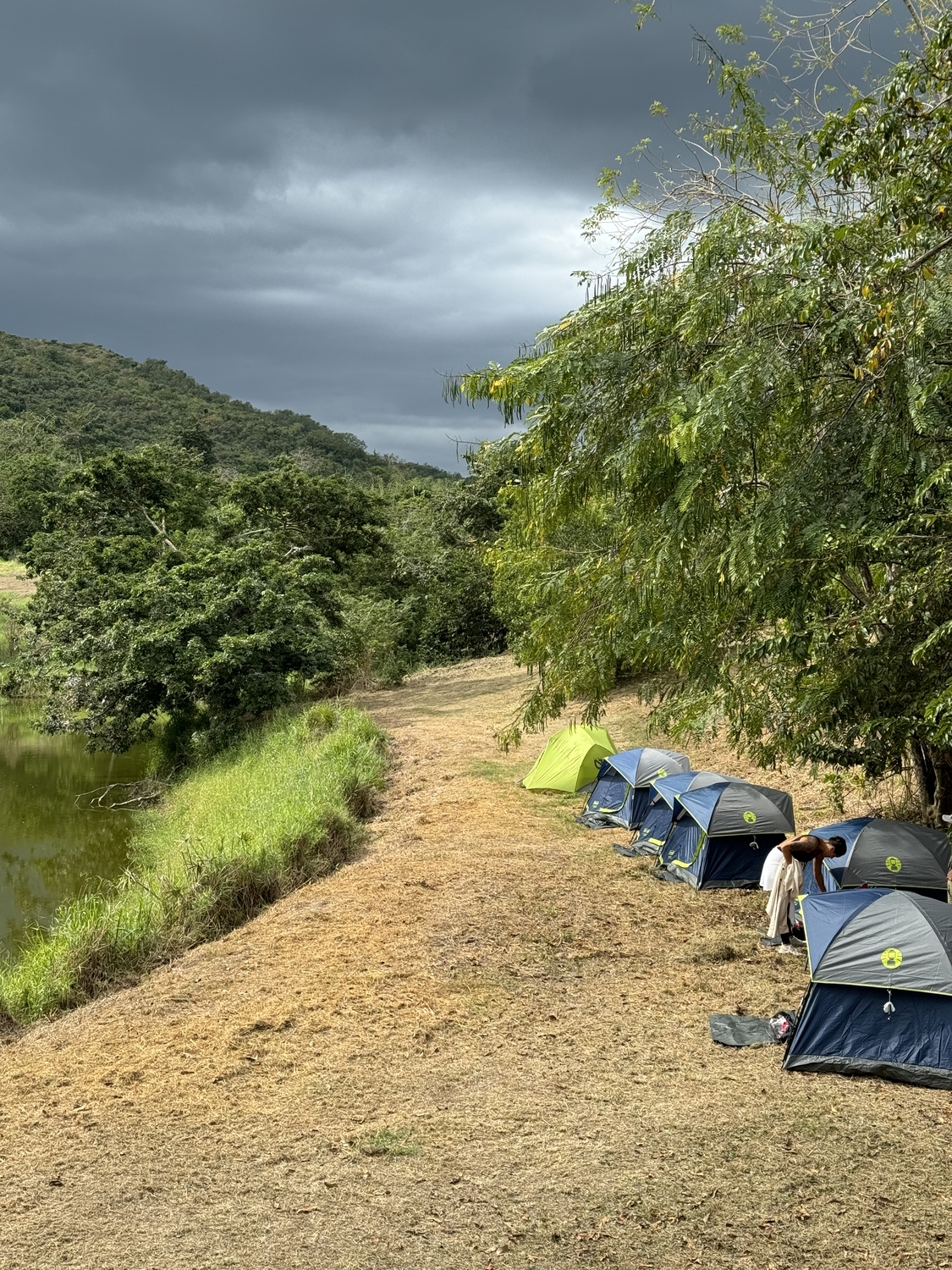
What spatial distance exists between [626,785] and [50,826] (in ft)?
42.8

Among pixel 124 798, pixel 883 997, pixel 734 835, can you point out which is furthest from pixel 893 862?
pixel 124 798

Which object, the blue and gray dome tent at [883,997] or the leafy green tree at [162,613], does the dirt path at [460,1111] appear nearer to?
the blue and gray dome tent at [883,997]

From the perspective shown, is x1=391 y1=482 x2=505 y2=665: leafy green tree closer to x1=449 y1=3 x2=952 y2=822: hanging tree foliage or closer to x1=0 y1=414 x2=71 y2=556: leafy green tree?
x1=0 y1=414 x2=71 y2=556: leafy green tree

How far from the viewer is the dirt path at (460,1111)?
6.16 m

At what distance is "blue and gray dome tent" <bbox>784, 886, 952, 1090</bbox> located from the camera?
8266 millimetres

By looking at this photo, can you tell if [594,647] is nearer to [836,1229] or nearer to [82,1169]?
[836,1229]

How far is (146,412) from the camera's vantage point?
103 meters

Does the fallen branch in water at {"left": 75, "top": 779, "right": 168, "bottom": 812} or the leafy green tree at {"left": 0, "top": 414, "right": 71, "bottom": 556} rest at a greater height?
the leafy green tree at {"left": 0, "top": 414, "right": 71, "bottom": 556}

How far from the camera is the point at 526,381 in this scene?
8.16 m

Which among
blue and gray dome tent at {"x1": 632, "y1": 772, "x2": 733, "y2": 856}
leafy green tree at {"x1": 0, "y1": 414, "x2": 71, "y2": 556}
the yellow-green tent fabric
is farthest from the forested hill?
blue and gray dome tent at {"x1": 632, "y1": 772, "x2": 733, "y2": 856}

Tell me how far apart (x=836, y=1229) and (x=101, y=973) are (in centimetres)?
803

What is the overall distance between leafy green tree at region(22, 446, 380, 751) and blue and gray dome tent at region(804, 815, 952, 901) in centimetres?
1520

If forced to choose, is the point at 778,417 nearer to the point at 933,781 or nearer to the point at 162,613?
the point at 933,781

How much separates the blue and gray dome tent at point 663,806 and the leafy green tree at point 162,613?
11.4 metres
